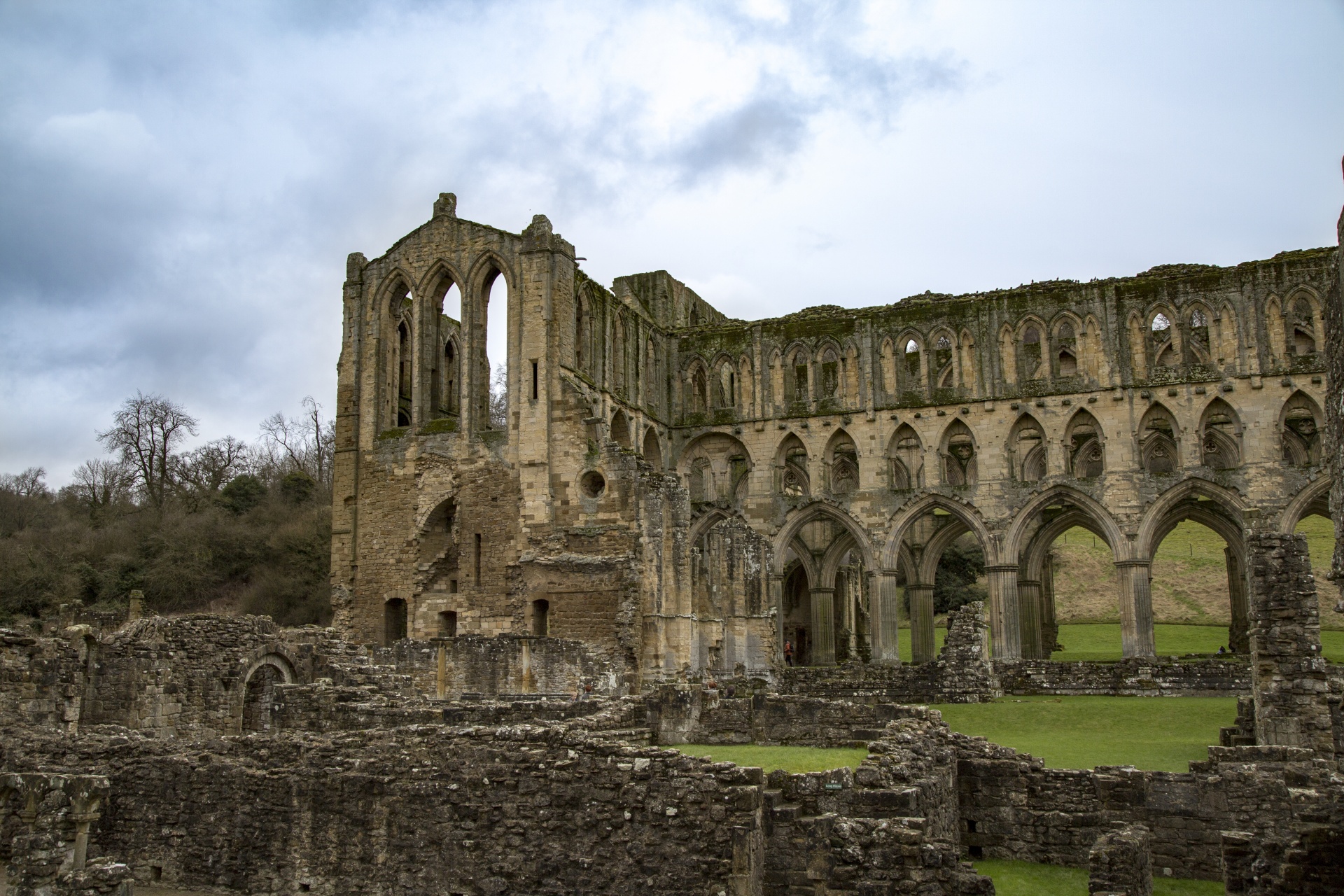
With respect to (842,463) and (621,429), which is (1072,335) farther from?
(621,429)

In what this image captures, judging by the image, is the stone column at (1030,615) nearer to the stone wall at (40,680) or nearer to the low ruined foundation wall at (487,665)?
the low ruined foundation wall at (487,665)

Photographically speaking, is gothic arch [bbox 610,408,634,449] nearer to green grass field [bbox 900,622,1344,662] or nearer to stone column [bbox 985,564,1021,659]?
stone column [bbox 985,564,1021,659]

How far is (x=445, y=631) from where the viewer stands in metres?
29.2

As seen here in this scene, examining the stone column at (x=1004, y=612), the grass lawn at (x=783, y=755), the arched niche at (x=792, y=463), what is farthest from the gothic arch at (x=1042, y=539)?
the grass lawn at (x=783, y=755)

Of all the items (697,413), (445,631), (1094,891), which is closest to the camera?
(1094,891)

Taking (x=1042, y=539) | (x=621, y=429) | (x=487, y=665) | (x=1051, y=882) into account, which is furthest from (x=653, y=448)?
(x=1051, y=882)

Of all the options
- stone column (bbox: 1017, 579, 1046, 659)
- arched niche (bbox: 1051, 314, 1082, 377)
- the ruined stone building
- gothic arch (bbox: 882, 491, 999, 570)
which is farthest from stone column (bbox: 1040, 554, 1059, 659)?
arched niche (bbox: 1051, 314, 1082, 377)

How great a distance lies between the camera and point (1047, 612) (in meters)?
36.9

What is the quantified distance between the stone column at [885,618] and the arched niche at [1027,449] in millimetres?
4450

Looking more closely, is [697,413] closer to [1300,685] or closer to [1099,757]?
[1099,757]

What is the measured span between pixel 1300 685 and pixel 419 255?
76.5 feet

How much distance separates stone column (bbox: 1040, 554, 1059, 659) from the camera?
→ 35438 mm

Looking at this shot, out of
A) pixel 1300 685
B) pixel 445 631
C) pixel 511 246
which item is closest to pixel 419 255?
pixel 511 246

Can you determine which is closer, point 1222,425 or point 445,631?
point 445,631
